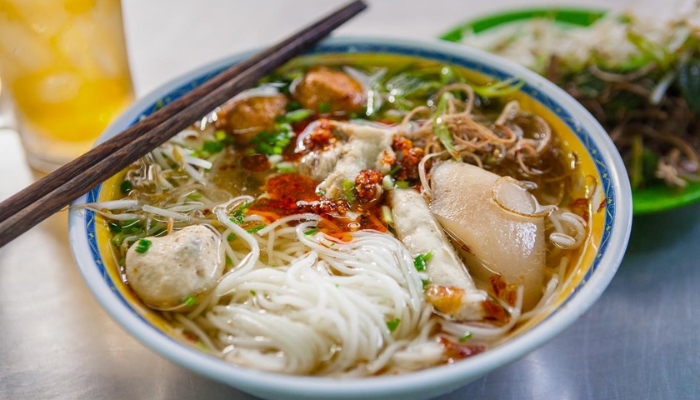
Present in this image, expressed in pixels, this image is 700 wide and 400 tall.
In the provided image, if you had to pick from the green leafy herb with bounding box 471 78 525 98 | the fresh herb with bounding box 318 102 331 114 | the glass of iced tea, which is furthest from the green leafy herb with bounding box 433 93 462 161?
the glass of iced tea

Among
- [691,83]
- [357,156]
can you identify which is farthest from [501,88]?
[691,83]

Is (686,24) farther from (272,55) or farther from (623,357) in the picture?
(272,55)

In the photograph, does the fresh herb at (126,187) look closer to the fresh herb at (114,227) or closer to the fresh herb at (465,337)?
the fresh herb at (114,227)

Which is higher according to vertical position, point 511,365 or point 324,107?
point 324,107

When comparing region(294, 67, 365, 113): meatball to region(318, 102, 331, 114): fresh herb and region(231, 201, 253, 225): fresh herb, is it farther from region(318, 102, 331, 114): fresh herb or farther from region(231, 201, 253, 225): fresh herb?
region(231, 201, 253, 225): fresh herb

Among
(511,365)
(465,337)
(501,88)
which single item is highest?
(501,88)

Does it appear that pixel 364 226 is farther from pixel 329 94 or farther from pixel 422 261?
pixel 329 94
